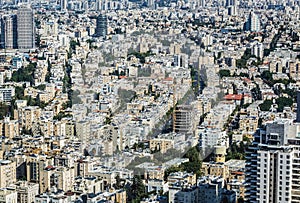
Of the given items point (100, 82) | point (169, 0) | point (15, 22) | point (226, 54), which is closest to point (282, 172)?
point (100, 82)

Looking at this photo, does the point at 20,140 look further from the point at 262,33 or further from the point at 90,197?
the point at 262,33

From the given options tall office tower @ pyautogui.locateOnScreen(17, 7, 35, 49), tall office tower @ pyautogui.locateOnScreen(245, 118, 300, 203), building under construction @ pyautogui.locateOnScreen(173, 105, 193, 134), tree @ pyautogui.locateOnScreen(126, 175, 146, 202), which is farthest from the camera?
tall office tower @ pyautogui.locateOnScreen(17, 7, 35, 49)

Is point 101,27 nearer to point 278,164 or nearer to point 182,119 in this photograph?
point 182,119

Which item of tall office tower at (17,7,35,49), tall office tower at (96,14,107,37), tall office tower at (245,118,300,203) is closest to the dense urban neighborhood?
tall office tower at (245,118,300,203)

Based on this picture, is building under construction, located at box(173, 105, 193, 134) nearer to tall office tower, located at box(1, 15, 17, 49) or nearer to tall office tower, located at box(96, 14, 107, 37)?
tall office tower, located at box(1, 15, 17, 49)

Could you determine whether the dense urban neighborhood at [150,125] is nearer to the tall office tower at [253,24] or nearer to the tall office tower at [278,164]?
the tall office tower at [278,164]

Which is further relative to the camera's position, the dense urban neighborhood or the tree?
the tree
